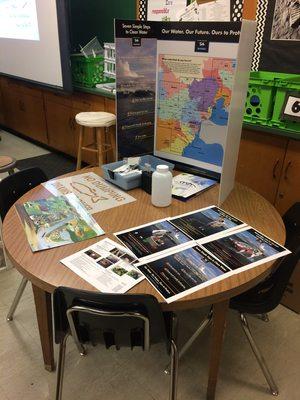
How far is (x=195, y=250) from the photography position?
122cm

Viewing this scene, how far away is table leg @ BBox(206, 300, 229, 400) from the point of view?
1.23 metres

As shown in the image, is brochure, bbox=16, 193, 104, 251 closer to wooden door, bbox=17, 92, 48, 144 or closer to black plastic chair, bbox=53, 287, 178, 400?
black plastic chair, bbox=53, 287, 178, 400

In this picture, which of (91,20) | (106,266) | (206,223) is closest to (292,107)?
(206,223)

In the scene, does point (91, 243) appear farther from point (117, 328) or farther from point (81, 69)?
point (81, 69)

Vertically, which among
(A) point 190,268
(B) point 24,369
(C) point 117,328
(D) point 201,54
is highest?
(D) point 201,54

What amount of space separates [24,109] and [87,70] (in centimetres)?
157

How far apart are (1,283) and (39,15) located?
8.86 feet

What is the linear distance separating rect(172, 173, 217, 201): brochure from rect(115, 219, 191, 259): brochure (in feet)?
0.88

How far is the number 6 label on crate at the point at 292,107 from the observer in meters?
1.78

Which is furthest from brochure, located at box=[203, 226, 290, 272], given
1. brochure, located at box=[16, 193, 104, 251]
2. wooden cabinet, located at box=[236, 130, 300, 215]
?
wooden cabinet, located at box=[236, 130, 300, 215]

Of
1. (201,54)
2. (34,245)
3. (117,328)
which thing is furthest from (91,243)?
(201,54)

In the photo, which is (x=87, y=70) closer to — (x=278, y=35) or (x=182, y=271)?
(x=278, y=35)

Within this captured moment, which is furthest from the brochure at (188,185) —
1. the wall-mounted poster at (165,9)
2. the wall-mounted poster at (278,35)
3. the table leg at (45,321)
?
the wall-mounted poster at (165,9)

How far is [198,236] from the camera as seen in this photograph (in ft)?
4.25
